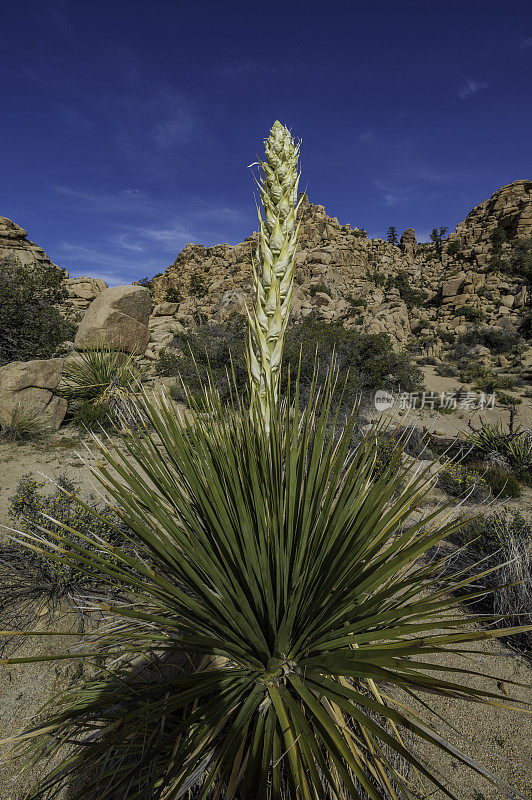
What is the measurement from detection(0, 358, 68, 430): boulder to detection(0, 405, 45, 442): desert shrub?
0.02m

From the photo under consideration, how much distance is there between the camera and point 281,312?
1342 millimetres

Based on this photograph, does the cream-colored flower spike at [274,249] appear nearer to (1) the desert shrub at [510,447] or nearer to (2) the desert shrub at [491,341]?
(1) the desert shrub at [510,447]

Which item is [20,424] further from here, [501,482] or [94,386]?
[501,482]

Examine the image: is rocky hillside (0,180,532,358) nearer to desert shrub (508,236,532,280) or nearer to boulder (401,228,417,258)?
boulder (401,228,417,258)

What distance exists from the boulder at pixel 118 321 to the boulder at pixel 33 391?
4697mm

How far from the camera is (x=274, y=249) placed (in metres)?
1.33

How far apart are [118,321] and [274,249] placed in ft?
44.2

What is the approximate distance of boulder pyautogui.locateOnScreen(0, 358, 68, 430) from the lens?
7.13 metres

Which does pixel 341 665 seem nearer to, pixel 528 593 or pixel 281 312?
pixel 281 312

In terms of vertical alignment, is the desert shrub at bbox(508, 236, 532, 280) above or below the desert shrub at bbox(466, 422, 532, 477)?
above

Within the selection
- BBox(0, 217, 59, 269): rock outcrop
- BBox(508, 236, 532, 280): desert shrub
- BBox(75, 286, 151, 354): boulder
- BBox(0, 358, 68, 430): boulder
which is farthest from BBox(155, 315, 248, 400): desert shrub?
BBox(0, 217, 59, 269): rock outcrop

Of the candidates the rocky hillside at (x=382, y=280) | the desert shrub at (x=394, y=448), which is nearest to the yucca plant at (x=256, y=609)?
the desert shrub at (x=394, y=448)

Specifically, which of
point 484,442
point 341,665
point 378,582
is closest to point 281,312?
point 378,582

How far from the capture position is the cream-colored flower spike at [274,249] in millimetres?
1335
